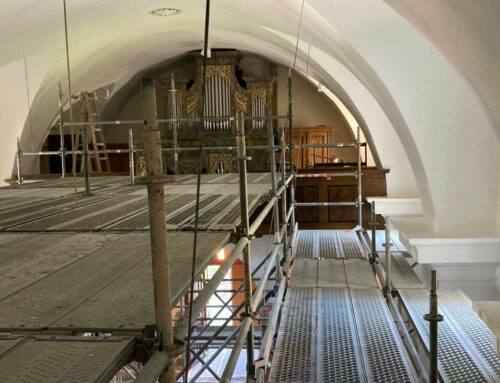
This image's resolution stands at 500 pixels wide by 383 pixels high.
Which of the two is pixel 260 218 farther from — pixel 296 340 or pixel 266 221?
pixel 266 221

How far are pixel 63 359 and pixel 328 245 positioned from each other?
5829 mm

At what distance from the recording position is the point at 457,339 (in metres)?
4.43

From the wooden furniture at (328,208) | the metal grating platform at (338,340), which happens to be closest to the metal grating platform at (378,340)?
the metal grating platform at (338,340)

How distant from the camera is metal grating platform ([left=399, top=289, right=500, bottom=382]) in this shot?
3.81 m

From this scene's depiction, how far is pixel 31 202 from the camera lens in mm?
4242

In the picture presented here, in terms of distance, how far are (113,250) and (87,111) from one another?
8950mm

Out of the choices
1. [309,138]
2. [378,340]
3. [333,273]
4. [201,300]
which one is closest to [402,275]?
[333,273]

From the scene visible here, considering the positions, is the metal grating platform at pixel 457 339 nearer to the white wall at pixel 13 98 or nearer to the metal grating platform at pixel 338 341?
the metal grating platform at pixel 338 341

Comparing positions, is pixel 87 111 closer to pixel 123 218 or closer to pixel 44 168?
pixel 44 168

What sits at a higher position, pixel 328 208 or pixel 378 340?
pixel 328 208

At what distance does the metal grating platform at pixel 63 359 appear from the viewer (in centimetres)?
118

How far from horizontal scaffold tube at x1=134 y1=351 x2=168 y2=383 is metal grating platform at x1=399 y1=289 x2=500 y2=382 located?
2949mm

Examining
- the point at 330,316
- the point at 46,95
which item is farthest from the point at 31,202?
the point at 46,95

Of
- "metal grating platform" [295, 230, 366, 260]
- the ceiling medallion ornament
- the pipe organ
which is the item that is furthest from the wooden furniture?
the pipe organ
